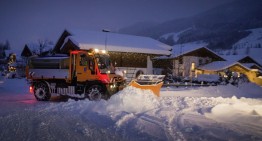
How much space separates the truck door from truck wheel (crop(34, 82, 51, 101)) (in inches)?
91.5

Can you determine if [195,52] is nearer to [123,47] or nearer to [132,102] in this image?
[123,47]

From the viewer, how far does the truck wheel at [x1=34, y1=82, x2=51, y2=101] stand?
15.6 metres

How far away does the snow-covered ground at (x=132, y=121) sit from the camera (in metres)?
7.66

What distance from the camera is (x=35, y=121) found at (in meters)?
9.42

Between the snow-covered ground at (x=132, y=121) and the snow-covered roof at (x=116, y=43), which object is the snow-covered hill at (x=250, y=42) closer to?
the snow-covered roof at (x=116, y=43)

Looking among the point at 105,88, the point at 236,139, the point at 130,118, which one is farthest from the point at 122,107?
the point at 236,139

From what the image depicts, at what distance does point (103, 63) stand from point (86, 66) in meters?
0.93

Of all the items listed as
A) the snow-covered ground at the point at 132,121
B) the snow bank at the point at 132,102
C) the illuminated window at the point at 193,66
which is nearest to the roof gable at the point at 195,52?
the illuminated window at the point at 193,66

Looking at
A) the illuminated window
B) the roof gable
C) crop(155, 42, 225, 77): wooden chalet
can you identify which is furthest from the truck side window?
the illuminated window

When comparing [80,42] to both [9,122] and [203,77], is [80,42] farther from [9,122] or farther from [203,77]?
[9,122]

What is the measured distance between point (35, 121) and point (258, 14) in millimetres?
178059

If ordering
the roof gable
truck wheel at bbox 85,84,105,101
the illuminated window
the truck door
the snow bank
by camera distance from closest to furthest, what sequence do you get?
the snow bank, truck wheel at bbox 85,84,105,101, the truck door, the roof gable, the illuminated window

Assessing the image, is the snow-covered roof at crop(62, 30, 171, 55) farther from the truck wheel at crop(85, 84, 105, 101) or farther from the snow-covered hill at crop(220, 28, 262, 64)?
the snow-covered hill at crop(220, 28, 262, 64)

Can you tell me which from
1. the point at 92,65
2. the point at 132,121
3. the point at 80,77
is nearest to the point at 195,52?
the point at 92,65
